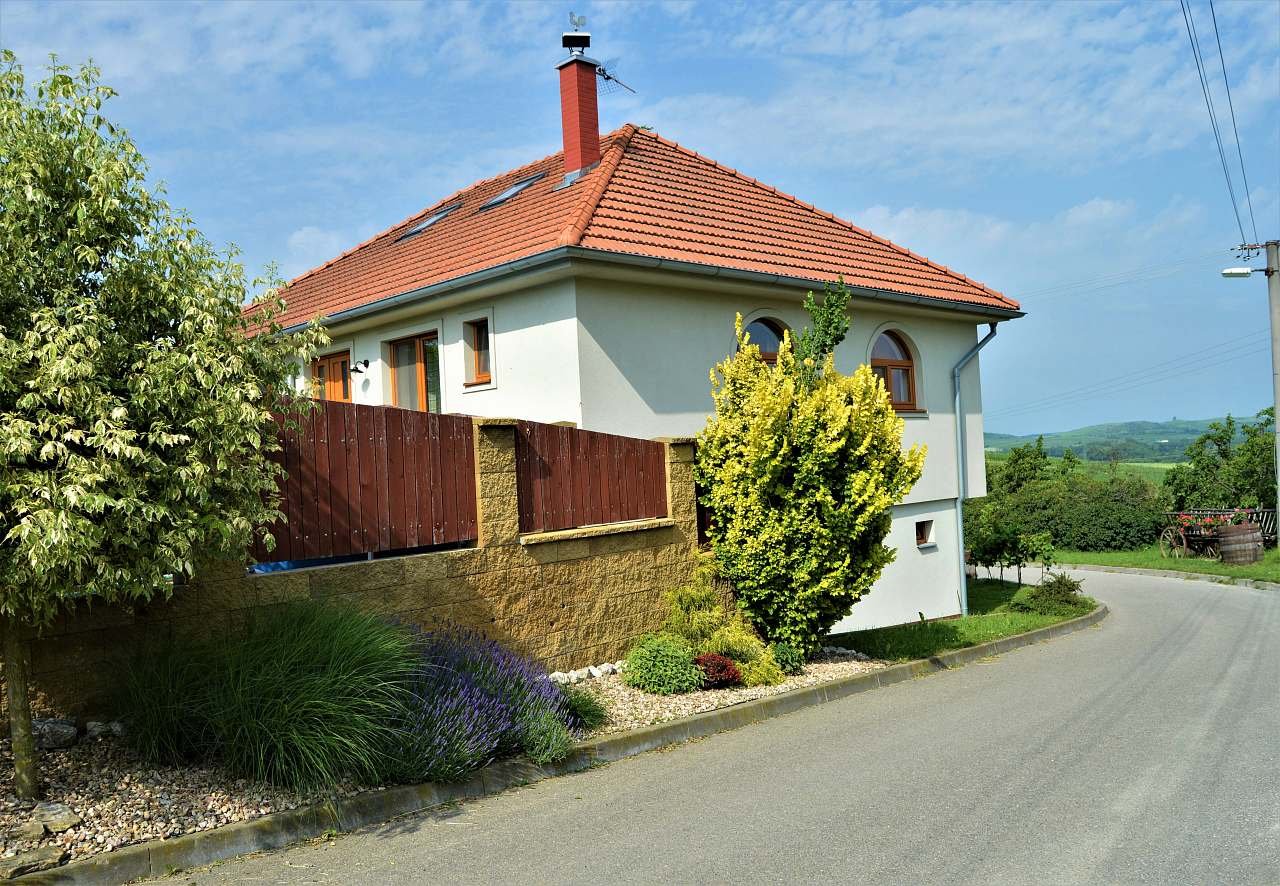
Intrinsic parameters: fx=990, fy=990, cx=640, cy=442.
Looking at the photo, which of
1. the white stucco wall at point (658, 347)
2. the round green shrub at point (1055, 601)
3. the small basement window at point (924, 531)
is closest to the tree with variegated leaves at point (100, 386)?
the white stucco wall at point (658, 347)

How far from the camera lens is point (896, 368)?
16.5 metres

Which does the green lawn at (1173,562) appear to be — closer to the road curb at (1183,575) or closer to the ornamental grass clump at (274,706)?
the road curb at (1183,575)

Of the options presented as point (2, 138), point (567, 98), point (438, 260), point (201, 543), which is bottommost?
point (201, 543)

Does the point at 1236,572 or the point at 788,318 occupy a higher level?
the point at 788,318

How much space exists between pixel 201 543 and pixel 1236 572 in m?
23.8

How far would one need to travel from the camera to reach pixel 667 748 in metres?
7.89

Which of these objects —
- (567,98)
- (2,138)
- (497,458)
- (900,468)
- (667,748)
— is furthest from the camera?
(567,98)

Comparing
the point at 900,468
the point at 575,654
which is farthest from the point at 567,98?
the point at 575,654

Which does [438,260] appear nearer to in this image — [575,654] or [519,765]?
[575,654]

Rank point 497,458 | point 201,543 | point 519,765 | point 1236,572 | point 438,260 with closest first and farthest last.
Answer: point 201,543
point 519,765
point 497,458
point 438,260
point 1236,572

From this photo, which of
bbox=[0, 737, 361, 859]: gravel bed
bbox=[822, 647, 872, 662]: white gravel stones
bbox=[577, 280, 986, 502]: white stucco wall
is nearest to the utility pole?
bbox=[577, 280, 986, 502]: white stucco wall

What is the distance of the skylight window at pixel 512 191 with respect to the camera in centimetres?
1591

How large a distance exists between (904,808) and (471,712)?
9.50 feet

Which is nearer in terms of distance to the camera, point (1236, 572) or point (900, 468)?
point (900, 468)
